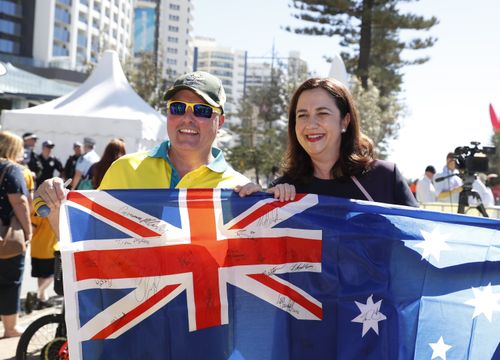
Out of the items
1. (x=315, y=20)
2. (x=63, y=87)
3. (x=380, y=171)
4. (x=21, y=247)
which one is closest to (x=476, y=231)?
(x=380, y=171)

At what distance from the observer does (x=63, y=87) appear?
177ft

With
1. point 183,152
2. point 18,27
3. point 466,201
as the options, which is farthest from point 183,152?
point 18,27

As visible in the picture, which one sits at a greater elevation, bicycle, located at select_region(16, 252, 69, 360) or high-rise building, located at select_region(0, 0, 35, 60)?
high-rise building, located at select_region(0, 0, 35, 60)

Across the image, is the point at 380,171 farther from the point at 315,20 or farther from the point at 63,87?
the point at 63,87

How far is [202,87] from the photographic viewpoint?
337 centimetres

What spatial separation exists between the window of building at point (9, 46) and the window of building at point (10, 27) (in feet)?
3.24

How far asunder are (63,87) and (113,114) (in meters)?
38.7

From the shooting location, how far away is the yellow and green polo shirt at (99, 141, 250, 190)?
3.34m

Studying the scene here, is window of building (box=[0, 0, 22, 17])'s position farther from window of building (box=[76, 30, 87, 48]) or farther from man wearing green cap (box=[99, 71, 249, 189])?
man wearing green cap (box=[99, 71, 249, 189])

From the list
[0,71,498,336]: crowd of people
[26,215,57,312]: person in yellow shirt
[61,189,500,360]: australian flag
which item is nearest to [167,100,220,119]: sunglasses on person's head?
[0,71,498,336]: crowd of people
